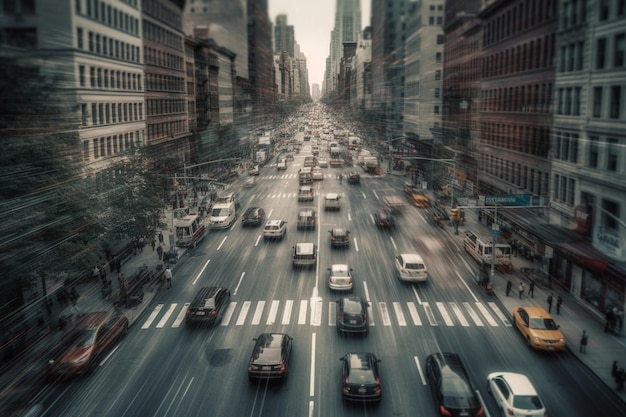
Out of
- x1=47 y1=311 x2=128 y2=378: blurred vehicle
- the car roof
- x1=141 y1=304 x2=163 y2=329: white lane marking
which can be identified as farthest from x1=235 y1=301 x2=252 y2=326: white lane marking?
the car roof

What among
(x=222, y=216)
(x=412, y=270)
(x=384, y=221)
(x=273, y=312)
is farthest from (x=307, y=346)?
(x=222, y=216)

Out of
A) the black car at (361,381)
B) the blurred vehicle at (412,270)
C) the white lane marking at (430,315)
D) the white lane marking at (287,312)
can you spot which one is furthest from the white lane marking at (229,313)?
the blurred vehicle at (412,270)

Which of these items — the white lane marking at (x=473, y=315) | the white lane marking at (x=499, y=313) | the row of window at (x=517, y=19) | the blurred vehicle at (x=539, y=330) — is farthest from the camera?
the row of window at (x=517, y=19)

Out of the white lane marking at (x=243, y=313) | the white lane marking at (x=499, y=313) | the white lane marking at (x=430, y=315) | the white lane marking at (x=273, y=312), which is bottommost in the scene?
the white lane marking at (x=499, y=313)

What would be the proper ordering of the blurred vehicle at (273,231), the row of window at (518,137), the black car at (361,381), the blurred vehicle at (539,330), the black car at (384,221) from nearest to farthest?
the black car at (361,381), the blurred vehicle at (539,330), the row of window at (518,137), the blurred vehicle at (273,231), the black car at (384,221)

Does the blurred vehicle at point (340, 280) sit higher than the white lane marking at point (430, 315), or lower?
higher

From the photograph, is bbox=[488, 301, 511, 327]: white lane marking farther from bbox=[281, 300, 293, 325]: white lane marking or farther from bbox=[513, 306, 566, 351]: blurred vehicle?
bbox=[281, 300, 293, 325]: white lane marking

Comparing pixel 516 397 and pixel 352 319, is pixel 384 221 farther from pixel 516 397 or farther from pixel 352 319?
pixel 516 397

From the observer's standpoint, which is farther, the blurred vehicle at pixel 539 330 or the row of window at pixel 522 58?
the row of window at pixel 522 58

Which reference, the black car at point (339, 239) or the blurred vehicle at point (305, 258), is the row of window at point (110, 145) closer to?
the blurred vehicle at point (305, 258)
